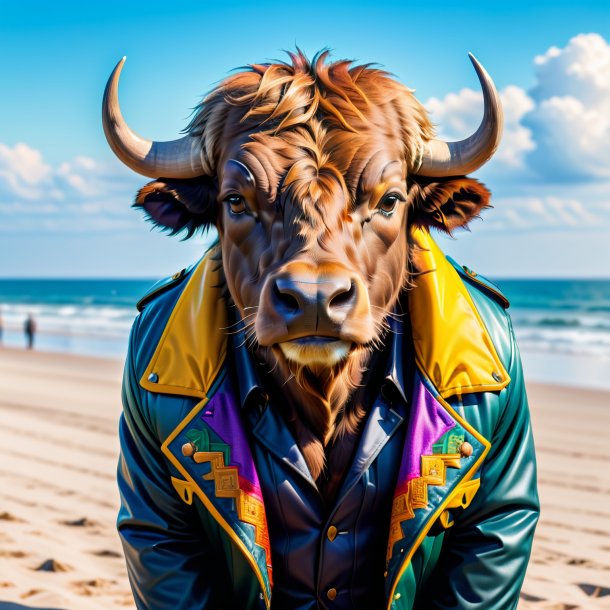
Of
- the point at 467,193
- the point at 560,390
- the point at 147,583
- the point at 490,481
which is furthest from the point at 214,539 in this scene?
the point at 560,390

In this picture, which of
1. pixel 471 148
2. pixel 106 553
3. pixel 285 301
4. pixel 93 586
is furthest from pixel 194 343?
pixel 106 553

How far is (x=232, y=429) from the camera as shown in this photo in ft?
9.28

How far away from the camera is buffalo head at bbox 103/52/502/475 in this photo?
243 cm

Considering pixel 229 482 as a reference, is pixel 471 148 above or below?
above

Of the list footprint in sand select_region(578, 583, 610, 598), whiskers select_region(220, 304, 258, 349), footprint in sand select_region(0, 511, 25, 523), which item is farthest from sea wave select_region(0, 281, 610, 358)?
whiskers select_region(220, 304, 258, 349)

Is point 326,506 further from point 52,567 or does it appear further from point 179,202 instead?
point 52,567

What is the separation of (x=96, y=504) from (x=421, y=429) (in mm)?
4569

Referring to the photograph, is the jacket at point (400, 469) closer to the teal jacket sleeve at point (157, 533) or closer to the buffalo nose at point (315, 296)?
the teal jacket sleeve at point (157, 533)

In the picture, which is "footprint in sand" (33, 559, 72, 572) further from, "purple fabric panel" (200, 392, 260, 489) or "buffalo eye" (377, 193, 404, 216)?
"buffalo eye" (377, 193, 404, 216)

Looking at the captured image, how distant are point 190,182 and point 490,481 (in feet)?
4.68

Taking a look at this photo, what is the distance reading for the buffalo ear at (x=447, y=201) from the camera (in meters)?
2.94

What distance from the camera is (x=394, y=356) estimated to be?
288 cm

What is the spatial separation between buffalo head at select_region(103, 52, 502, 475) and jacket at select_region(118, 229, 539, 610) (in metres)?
0.19

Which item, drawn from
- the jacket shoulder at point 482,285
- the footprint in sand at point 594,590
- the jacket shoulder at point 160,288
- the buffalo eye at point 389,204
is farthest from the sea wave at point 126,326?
the buffalo eye at point 389,204
